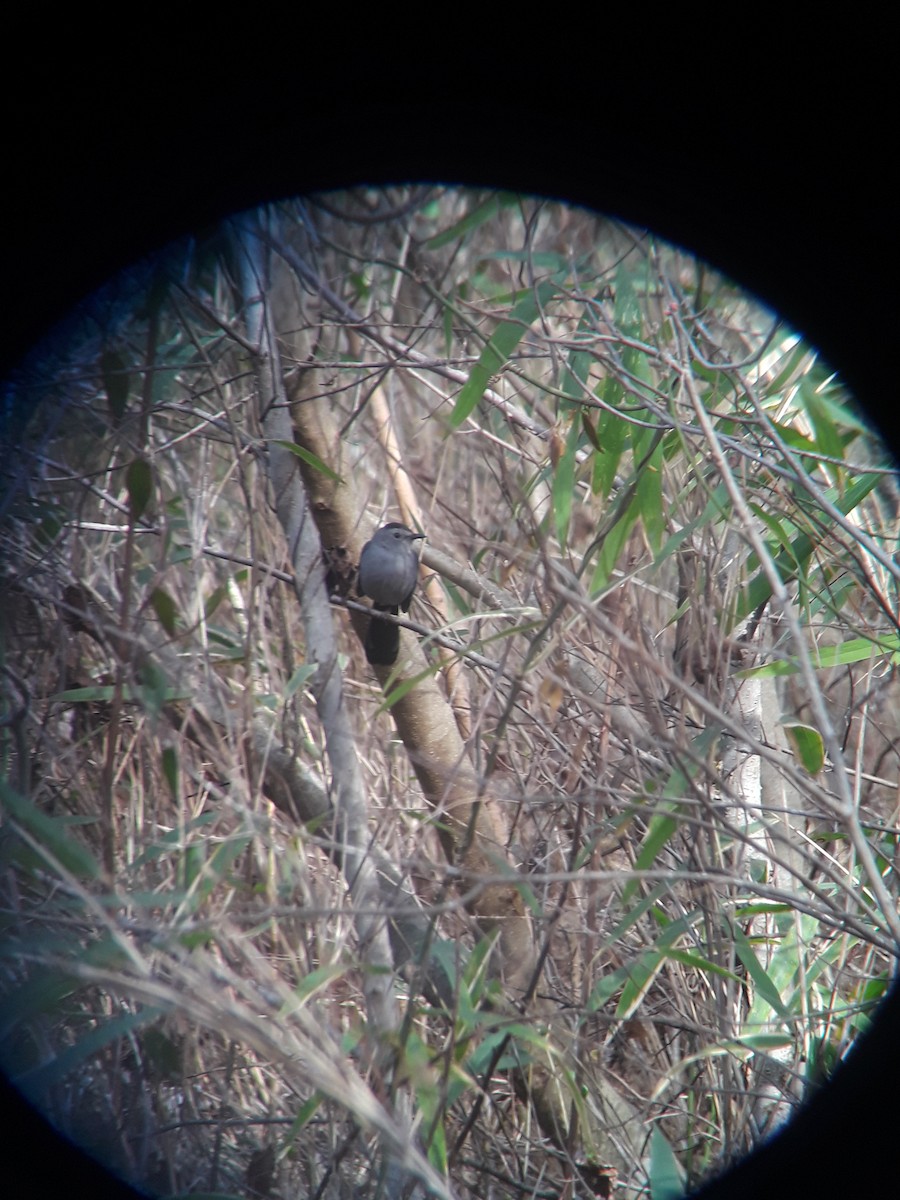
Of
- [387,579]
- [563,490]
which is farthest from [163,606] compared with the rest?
[387,579]

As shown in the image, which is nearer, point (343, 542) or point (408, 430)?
point (343, 542)

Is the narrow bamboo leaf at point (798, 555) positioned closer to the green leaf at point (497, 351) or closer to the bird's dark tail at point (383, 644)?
the green leaf at point (497, 351)

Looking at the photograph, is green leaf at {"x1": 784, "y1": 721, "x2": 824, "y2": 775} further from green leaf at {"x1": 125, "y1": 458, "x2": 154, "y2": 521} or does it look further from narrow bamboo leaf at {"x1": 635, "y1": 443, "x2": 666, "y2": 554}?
green leaf at {"x1": 125, "y1": 458, "x2": 154, "y2": 521}

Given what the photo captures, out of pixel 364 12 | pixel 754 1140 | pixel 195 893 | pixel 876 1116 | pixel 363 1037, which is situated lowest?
pixel 754 1140

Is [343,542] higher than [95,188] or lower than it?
lower

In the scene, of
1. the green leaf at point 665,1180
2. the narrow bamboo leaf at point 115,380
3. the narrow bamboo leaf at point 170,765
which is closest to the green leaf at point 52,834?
the narrow bamboo leaf at point 170,765

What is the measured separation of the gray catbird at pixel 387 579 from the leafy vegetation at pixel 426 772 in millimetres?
101

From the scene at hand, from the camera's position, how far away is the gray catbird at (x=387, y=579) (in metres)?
2.79

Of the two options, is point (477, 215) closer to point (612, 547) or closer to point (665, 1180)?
point (612, 547)

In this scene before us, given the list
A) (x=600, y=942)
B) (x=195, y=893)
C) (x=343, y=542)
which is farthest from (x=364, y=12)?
(x=600, y=942)

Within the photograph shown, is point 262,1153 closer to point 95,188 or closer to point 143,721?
point 143,721

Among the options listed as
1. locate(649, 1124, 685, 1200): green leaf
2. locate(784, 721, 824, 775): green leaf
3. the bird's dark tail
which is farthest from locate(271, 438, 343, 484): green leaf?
locate(649, 1124, 685, 1200): green leaf

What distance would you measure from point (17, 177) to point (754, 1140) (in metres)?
2.46

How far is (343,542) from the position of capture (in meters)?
2.69
